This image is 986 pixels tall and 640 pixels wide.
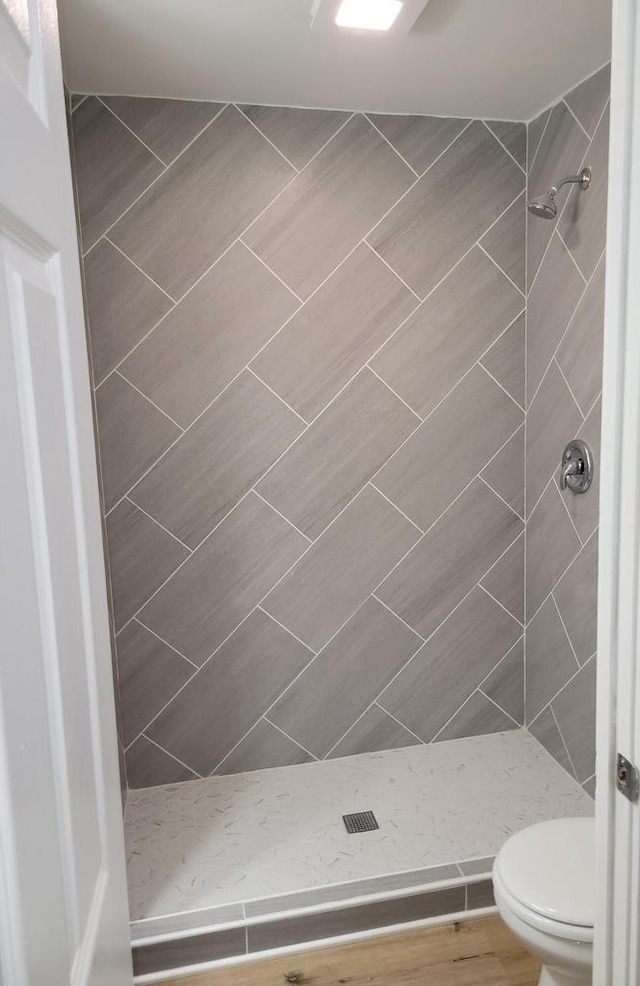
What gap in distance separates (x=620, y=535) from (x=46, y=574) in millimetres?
721

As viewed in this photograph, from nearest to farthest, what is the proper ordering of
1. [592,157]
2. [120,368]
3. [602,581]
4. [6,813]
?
[6,813]
[602,581]
[592,157]
[120,368]

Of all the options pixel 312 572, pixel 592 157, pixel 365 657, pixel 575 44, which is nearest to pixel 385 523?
pixel 312 572

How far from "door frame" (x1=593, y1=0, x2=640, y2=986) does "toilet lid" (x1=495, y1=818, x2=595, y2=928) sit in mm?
517

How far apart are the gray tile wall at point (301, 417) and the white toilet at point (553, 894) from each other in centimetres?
99

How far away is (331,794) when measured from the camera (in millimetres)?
2402

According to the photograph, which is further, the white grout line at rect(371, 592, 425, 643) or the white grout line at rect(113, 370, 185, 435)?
the white grout line at rect(371, 592, 425, 643)

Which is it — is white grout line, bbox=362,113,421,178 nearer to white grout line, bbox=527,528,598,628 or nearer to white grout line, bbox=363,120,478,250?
white grout line, bbox=363,120,478,250

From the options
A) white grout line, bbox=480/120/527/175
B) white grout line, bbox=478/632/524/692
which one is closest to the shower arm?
white grout line, bbox=480/120/527/175

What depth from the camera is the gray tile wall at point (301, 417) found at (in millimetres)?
2264

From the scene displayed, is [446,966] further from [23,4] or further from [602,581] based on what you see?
[23,4]

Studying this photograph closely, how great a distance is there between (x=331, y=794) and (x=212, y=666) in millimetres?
609

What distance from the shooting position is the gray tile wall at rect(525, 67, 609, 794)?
2.13 metres

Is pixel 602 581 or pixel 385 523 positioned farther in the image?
pixel 385 523

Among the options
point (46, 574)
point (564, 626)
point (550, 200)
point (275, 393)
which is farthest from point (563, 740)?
point (46, 574)
